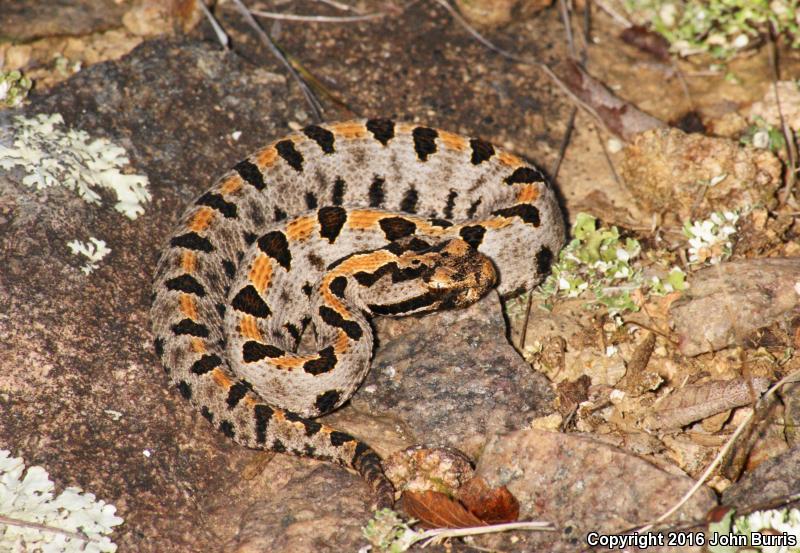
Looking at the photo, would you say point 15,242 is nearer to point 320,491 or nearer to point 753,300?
point 320,491

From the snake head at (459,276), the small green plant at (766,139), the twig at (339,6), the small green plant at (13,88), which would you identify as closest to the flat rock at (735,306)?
the snake head at (459,276)

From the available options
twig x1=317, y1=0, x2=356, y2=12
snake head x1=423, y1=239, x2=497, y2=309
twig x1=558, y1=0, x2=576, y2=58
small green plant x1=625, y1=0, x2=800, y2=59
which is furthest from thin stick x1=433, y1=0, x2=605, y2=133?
snake head x1=423, y1=239, x2=497, y2=309

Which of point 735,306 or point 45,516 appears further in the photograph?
point 735,306

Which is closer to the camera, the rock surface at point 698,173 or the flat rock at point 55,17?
the rock surface at point 698,173

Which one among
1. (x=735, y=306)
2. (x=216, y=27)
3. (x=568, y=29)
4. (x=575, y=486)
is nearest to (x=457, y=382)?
(x=575, y=486)

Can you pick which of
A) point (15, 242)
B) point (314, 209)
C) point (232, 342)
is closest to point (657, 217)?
point (314, 209)

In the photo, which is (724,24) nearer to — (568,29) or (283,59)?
(568,29)

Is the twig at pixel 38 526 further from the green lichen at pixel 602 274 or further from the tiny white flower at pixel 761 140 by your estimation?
the tiny white flower at pixel 761 140
